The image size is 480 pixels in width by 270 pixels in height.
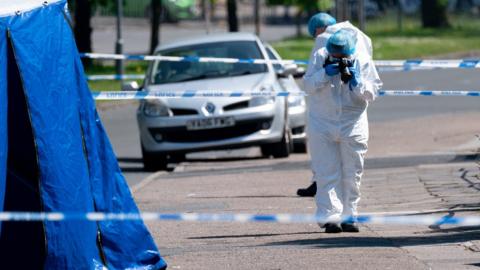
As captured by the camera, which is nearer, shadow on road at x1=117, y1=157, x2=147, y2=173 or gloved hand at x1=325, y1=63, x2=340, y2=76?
gloved hand at x1=325, y1=63, x2=340, y2=76

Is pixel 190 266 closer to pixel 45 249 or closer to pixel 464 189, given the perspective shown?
pixel 45 249

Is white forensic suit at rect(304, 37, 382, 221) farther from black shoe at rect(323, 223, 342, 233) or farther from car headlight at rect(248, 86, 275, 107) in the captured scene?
car headlight at rect(248, 86, 275, 107)

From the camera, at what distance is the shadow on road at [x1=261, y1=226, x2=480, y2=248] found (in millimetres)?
9008

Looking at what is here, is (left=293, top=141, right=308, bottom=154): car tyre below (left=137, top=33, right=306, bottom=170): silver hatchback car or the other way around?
below

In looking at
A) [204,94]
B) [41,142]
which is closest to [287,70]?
A: [204,94]

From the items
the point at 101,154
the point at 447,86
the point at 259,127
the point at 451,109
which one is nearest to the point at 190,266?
the point at 101,154

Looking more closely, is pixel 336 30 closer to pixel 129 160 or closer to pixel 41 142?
pixel 41 142

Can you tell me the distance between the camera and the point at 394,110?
24016 mm

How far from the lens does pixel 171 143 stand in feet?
52.4

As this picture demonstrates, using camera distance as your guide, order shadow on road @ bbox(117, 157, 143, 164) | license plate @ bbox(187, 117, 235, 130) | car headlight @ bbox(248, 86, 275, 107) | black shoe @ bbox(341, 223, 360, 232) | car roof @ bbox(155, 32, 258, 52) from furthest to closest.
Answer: shadow on road @ bbox(117, 157, 143, 164), car roof @ bbox(155, 32, 258, 52), car headlight @ bbox(248, 86, 275, 107), license plate @ bbox(187, 117, 235, 130), black shoe @ bbox(341, 223, 360, 232)

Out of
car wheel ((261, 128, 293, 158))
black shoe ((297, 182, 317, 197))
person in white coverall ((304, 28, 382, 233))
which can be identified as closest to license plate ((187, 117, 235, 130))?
car wheel ((261, 128, 293, 158))

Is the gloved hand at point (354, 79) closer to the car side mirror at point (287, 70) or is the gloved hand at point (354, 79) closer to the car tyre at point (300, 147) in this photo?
the car side mirror at point (287, 70)

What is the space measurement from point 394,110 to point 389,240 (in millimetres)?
14973

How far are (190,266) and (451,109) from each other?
50.5ft
